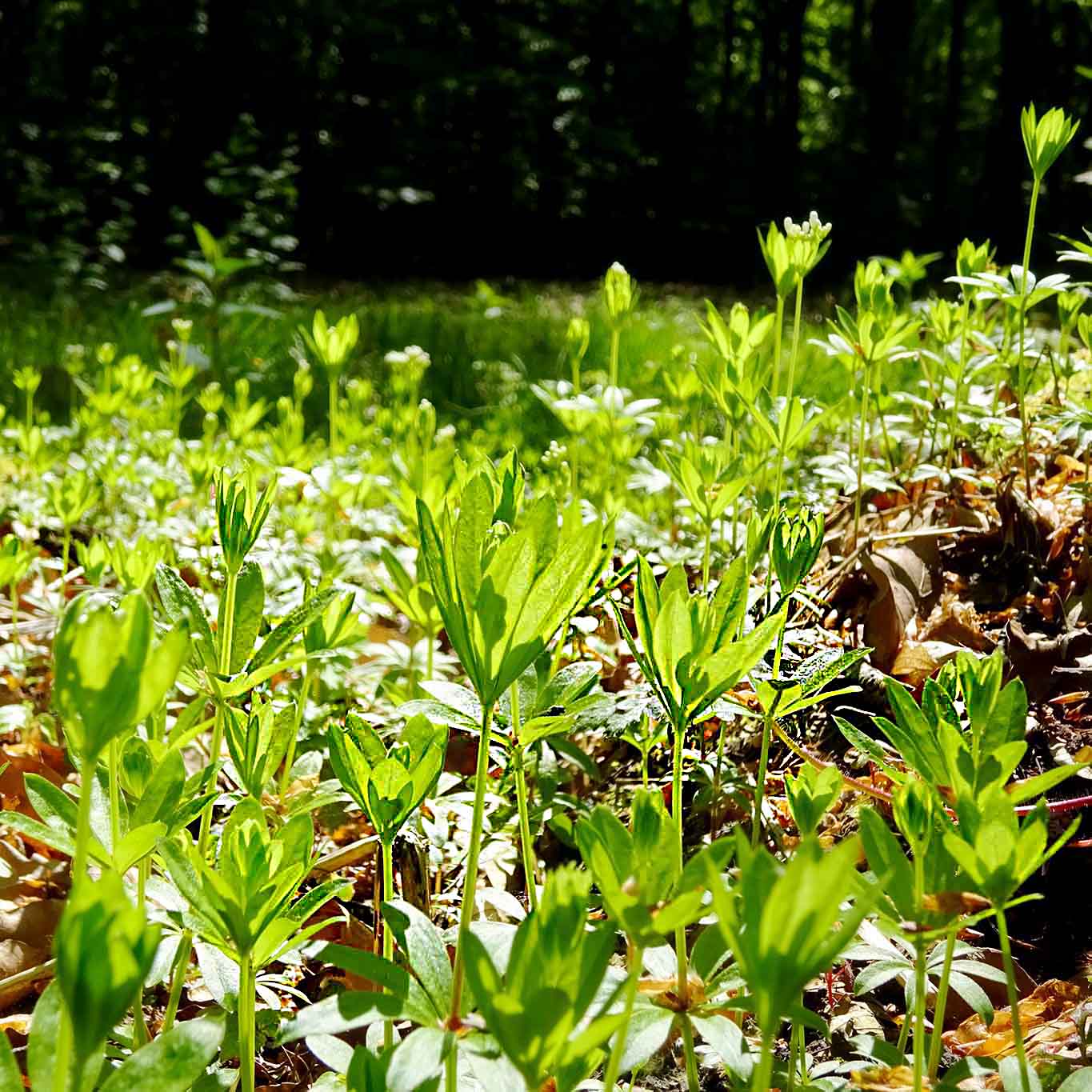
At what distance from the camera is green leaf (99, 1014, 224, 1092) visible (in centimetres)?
57

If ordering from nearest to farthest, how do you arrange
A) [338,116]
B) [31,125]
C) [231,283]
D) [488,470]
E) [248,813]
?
[248,813], [488,470], [231,283], [31,125], [338,116]

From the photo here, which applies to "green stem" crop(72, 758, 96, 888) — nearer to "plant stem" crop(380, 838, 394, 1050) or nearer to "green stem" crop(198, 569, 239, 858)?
"plant stem" crop(380, 838, 394, 1050)

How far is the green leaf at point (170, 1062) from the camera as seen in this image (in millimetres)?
565

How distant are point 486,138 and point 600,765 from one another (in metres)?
14.6

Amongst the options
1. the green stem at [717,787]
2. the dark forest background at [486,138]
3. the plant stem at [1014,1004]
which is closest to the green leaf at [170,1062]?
the plant stem at [1014,1004]

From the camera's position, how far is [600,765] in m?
1.50

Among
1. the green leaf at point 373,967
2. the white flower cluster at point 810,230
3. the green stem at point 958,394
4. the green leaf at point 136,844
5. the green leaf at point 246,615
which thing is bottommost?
the green leaf at point 373,967

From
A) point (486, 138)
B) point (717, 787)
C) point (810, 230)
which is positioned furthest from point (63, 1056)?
point (486, 138)

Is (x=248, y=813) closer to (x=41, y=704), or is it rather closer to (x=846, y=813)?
(x=846, y=813)

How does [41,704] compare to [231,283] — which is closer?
[41,704]

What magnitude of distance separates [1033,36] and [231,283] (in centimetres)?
1489

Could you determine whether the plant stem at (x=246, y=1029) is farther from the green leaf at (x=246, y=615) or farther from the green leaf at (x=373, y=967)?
the green leaf at (x=246, y=615)

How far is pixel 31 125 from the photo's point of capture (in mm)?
10734

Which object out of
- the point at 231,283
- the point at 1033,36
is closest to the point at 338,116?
the point at 231,283
